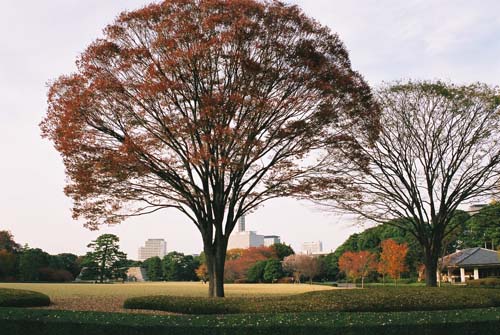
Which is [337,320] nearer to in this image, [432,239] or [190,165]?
[190,165]

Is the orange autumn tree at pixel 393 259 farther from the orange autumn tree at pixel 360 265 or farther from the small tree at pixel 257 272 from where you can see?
the small tree at pixel 257 272

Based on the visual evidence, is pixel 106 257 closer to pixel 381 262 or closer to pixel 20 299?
pixel 381 262

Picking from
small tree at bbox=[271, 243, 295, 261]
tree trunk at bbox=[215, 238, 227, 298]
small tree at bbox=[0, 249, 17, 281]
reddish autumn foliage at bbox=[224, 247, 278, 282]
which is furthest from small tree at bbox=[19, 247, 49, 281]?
tree trunk at bbox=[215, 238, 227, 298]

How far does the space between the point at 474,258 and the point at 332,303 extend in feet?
150

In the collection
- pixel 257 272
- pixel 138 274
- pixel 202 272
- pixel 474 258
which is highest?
pixel 474 258

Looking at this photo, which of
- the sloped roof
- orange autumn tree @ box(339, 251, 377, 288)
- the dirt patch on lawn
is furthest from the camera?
orange autumn tree @ box(339, 251, 377, 288)

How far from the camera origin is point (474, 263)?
170ft

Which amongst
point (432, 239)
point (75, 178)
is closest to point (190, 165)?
point (75, 178)

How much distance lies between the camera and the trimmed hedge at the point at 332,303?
13500 millimetres

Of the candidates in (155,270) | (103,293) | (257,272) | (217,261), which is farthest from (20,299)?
(155,270)

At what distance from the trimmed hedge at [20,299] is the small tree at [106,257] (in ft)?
153

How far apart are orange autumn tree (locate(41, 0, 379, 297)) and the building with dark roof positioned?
39.4 metres

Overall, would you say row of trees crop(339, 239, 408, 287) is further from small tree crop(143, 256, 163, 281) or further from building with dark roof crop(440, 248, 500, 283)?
small tree crop(143, 256, 163, 281)

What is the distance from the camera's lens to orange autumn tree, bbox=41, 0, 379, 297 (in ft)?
53.9
